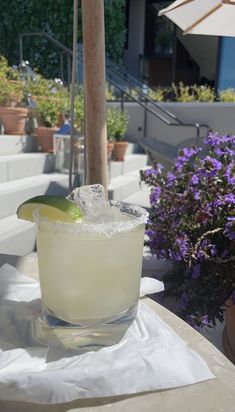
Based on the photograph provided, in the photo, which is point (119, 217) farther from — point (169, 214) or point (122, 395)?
point (169, 214)

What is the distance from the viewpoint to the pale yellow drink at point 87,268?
0.68m

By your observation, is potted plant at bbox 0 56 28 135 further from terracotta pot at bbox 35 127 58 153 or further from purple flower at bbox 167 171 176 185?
purple flower at bbox 167 171 176 185

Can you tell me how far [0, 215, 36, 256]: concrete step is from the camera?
8.49 ft

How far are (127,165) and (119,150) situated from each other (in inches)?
11.0

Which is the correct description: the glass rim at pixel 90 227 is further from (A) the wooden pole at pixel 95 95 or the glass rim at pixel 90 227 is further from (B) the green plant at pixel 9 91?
(B) the green plant at pixel 9 91

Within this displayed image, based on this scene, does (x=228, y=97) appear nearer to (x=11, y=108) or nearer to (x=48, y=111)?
(x=48, y=111)

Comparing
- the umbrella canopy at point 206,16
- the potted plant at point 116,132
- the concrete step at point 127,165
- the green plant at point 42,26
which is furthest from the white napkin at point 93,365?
the green plant at point 42,26

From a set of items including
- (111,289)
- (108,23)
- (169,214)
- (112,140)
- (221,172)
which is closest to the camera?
(111,289)

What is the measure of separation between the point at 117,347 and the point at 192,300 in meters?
1.23

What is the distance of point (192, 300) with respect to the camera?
187cm

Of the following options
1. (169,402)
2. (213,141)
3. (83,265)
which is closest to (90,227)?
(83,265)

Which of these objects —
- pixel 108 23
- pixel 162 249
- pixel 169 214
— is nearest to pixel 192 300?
pixel 162 249

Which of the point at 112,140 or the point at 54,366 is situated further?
the point at 112,140

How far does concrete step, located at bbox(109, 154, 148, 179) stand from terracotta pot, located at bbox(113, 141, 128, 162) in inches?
3.8
